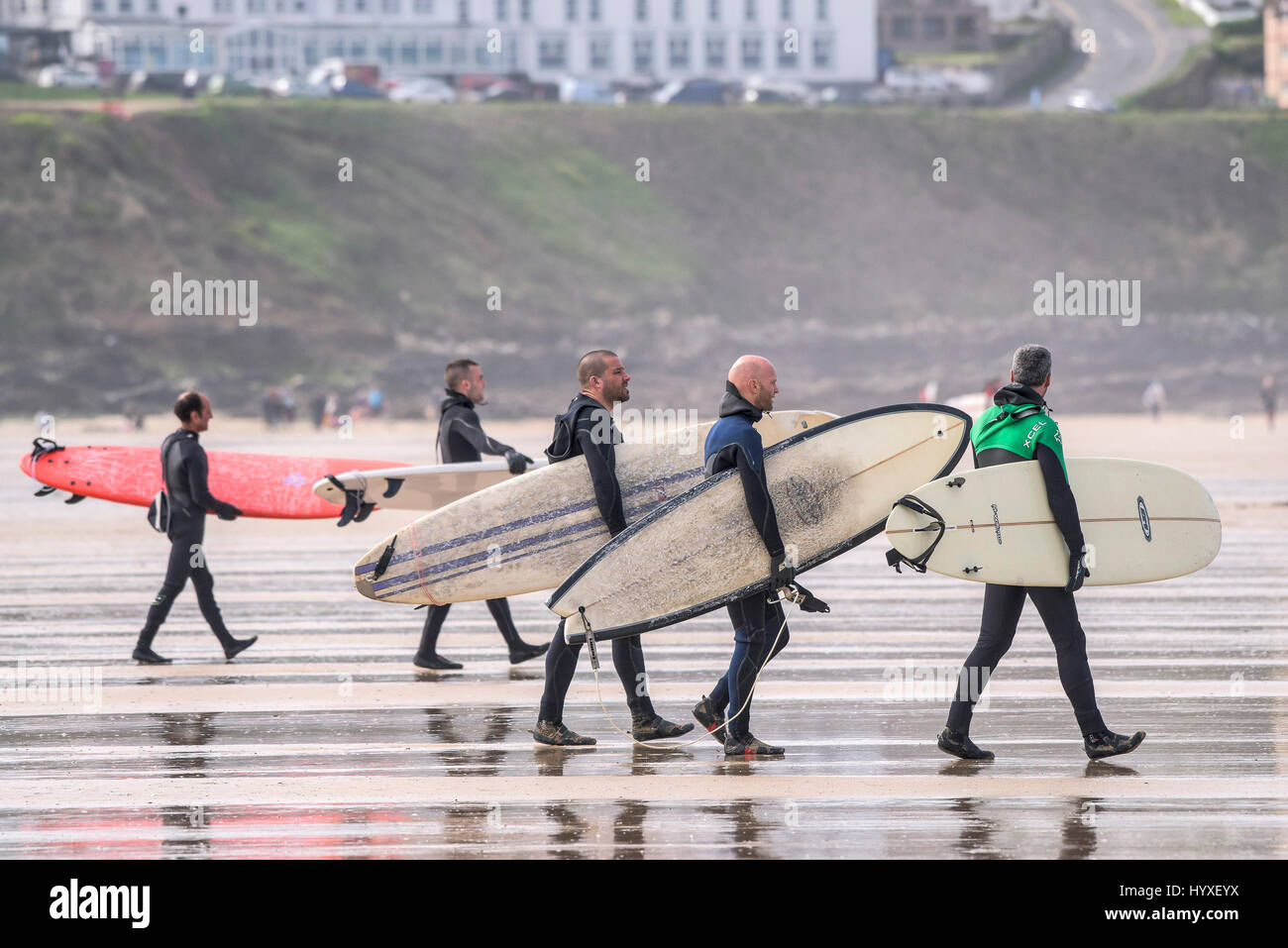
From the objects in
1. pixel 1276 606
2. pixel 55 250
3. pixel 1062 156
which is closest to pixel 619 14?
pixel 1062 156

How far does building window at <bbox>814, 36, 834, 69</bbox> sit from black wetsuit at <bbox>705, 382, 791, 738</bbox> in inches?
3667

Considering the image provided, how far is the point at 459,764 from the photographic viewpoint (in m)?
7.52

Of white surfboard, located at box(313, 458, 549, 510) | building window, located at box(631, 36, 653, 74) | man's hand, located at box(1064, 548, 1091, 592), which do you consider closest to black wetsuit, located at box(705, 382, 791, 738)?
man's hand, located at box(1064, 548, 1091, 592)

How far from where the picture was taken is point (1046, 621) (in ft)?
24.4

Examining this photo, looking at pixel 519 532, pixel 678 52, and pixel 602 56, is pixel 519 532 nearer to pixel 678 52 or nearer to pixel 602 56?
pixel 602 56

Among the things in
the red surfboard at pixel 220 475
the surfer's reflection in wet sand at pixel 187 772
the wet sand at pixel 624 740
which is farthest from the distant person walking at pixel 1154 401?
the surfer's reflection in wet sand at pixel 187 772

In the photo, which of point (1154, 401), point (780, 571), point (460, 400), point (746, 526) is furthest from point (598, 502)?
point (1154, 401)

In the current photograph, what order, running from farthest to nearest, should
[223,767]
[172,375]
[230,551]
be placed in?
[172,375]
[230,551]
[223,767]

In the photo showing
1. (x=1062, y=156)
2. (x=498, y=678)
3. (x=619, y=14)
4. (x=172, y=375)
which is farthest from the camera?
(x=619, y=14)

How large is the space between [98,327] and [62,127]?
12652 mm

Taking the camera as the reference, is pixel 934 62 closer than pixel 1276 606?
No

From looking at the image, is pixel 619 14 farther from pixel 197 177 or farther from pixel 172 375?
pixel 172 375

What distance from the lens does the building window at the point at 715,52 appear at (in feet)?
312

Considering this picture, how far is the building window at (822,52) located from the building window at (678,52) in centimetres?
841
